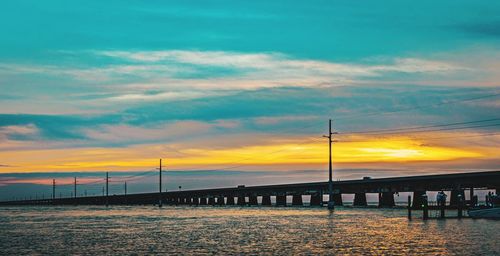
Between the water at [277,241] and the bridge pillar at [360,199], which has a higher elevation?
the water at [277,241]

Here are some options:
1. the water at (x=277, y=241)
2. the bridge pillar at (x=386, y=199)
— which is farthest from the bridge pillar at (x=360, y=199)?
the water at (x=277, y=241)

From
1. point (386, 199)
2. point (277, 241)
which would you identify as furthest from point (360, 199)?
point (277, 241)

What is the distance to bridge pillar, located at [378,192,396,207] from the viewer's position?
178125 millimetres

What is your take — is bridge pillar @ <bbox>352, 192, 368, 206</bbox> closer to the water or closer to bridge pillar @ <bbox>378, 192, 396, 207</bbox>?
bridge pillar @ <bbox>378, 192, 396, 207</bbox>

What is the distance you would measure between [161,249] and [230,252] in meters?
5.95

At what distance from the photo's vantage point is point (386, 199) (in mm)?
179875

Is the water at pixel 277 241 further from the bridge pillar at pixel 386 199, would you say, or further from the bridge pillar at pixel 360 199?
the bridge pillar at pixel 360 199

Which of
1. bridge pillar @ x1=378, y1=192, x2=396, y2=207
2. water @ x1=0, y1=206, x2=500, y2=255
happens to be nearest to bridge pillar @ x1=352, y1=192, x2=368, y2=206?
bridge pillar @ x1=378, y1=192, x2=396, y2=207

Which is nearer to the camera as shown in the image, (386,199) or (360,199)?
(386,199)

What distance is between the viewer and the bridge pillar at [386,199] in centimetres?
17812

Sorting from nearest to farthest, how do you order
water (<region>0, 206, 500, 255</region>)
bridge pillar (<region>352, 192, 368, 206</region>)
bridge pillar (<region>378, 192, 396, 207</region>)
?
water (<region>0, 206, 500, 255</region>)
bridge pillar (<region>378, 192, 396, 207</region>)
bridge pillar (<region>352, 192, 368, 206</region>)

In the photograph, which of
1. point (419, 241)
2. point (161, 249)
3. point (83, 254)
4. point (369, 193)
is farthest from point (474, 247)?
point (369, 193)

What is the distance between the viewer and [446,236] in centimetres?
6250

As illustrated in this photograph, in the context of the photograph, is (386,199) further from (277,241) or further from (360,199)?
(277,241)
